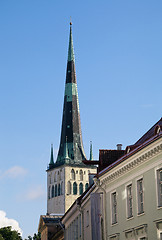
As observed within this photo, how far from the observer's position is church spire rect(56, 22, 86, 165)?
139500 millimetres

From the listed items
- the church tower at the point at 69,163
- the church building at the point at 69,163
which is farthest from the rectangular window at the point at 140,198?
the church building at the point at 69,163

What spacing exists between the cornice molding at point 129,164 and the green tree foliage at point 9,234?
74.4m

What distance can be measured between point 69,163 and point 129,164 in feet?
366

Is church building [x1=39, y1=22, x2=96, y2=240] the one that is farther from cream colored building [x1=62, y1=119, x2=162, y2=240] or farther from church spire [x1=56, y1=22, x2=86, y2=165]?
cream colored building [x1=62, y1=119, x2=162, y2=240]

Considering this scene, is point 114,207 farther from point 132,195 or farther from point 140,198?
point 140,198

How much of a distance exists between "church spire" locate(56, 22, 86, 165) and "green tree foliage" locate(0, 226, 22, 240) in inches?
1447

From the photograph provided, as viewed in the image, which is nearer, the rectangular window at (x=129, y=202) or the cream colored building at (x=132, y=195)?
the cream colored building at (x=132, y=195)

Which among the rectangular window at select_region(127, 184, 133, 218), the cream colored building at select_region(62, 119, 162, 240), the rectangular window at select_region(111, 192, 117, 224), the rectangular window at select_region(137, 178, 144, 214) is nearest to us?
the cream colored building at select_region(62, 119, 162, 240)

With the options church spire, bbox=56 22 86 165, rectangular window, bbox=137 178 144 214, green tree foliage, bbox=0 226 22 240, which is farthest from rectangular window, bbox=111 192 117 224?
church spire, bbox=56 22 86 165

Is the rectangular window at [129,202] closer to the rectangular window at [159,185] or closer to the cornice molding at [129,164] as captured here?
the cornice molding at [129,164]

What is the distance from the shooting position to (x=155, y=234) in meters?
22.8

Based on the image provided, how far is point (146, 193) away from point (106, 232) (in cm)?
671

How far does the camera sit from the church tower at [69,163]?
136500 millimetres

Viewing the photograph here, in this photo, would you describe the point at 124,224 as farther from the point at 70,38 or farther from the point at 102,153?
the point at 70,38
